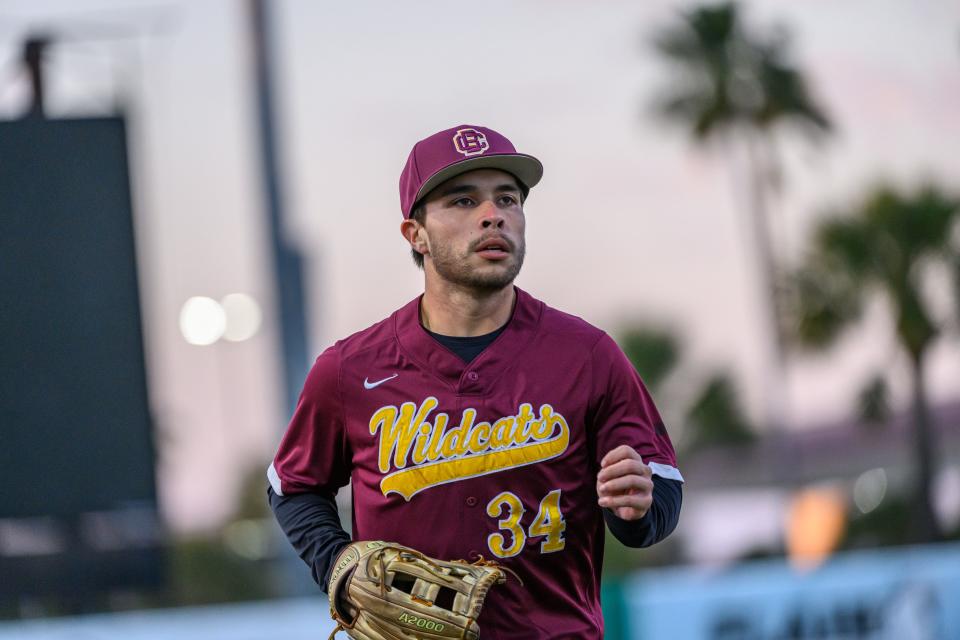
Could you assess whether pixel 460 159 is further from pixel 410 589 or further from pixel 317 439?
pixel 410 589

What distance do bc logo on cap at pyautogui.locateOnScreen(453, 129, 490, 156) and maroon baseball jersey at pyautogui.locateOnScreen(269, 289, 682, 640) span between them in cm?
43

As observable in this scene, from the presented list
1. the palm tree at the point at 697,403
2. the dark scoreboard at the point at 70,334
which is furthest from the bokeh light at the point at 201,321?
the dark scoreboard at the point at 70,334

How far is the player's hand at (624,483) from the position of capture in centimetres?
334

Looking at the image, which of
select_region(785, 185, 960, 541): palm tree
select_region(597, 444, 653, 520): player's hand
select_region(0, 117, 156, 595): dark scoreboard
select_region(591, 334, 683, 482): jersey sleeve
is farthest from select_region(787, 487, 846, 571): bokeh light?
select_region(597, 444, 653, 520): player's hand

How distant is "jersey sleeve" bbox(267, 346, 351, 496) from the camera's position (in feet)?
12.5

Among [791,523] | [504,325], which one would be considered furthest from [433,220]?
[791,523]

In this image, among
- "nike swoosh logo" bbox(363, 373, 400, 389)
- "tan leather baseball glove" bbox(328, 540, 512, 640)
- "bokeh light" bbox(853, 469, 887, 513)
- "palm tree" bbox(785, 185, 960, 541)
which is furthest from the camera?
"bokeh light" bbox(853, 469, 887, 513)

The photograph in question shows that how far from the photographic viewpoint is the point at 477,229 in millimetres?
3709

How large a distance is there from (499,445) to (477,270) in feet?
1.37

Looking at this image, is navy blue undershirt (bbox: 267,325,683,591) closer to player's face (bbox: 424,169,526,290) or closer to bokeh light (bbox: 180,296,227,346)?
player's face (bbox: 424,169,526,290)

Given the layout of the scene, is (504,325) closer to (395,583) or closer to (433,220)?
Answer: (433,220)

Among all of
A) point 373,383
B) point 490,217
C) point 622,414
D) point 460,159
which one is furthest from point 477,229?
point 622,414

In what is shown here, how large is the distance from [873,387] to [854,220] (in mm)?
2594

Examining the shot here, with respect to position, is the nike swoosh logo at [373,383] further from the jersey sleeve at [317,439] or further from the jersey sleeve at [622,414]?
the jersey sleeve at [622,414]
